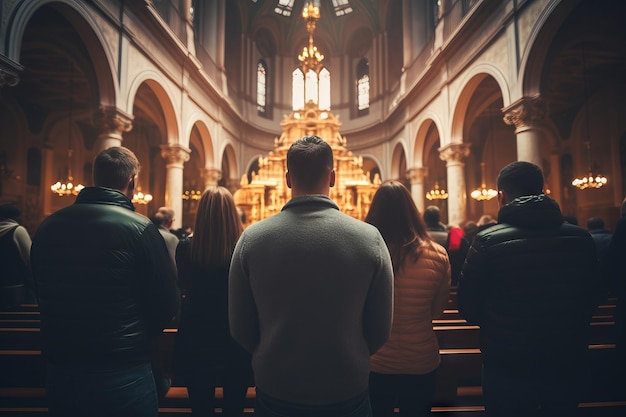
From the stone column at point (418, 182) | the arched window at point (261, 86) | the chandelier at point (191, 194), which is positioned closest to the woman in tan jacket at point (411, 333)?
the stone column at point (418, 182)

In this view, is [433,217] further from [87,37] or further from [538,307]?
[87,37]

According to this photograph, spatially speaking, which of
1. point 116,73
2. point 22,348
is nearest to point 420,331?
point 22,348

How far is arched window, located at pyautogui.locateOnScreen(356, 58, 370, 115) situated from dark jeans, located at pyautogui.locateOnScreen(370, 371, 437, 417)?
22.1 meters

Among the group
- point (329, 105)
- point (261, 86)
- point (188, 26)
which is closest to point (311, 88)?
point (329, 105)

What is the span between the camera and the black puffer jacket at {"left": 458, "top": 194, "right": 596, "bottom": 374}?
194cm

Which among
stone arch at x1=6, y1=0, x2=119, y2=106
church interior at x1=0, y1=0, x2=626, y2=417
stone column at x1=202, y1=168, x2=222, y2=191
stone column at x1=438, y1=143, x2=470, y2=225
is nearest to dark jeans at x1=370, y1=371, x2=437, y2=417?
church interior at x1=0, y1=0, x2=626, y2=417

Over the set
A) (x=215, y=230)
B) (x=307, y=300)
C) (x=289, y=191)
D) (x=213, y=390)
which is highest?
(x=289, y=191)

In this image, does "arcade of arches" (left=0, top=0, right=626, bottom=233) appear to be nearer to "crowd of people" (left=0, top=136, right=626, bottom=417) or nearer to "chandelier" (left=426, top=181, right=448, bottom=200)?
"chandelier" (left=426, top=181, right=448, bottom=200)

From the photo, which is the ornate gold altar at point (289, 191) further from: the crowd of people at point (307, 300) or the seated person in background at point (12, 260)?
the crowd of people at point (307, 300)

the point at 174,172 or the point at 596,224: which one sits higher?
the point at 174,172

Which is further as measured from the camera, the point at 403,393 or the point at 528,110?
the point at 528,110

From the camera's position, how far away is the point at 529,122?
8297mm

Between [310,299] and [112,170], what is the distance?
53.3 inches

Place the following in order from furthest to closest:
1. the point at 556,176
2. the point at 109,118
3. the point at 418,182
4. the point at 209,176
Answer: the point at 418,182
the point at 209,176
the point at 556,176
the point at 109,118
